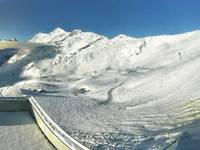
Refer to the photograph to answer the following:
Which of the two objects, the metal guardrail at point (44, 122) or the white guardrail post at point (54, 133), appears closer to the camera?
the white guardrail post at point (54, 133)

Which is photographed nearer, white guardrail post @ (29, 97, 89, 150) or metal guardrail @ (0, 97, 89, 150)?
white guardrail post @ (29, 97, 89, 150)

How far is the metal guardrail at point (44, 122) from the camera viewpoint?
21.2 meters

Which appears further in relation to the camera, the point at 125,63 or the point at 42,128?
the point at 125,63

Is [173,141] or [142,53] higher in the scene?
[142,53]

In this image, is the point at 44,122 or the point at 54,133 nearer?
the point at 54,133

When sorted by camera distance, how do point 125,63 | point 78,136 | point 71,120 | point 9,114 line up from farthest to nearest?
point 125,63 → point 9,114 → point 71,120 → point 78,136

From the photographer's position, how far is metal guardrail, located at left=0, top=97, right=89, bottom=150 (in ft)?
69.7

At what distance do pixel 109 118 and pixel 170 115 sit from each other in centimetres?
566

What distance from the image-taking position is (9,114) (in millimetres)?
32562

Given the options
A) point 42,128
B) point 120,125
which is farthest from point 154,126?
point 42,128

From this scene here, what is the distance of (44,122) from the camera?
2730 centimetres

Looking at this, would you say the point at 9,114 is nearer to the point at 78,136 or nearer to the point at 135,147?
the point at 78,136

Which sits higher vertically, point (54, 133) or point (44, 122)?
point (44, 122)

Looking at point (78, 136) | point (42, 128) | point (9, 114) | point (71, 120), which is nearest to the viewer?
point (78, 136)
